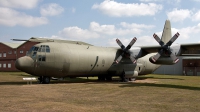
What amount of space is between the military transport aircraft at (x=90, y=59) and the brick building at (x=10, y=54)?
41407 mm

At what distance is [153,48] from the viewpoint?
29.1 meters

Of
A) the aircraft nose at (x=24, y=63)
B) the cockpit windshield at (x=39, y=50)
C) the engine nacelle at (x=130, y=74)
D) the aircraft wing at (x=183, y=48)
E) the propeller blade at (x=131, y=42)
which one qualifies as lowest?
the engine nacelle at (x=130, y=74)

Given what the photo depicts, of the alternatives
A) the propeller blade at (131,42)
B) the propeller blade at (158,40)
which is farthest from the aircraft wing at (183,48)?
the propeller blade at (158,40)

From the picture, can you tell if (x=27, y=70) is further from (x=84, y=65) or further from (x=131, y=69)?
(x=131, y=69)

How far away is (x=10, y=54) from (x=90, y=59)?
49658mm

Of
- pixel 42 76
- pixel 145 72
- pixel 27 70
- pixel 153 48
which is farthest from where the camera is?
pixel 145 72

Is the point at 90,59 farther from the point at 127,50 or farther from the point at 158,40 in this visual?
the point at 158,40

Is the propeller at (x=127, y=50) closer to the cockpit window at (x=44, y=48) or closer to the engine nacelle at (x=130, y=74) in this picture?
the engine nacelle at (x=130, y=74)

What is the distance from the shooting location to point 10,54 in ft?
225

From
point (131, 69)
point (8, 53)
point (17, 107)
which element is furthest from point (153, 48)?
point (8, 53)

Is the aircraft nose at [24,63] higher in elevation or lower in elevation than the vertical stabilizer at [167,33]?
lower

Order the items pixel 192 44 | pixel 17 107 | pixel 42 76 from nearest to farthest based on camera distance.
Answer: pixel 17 107 < pixel 42 76 < pixel 192 44

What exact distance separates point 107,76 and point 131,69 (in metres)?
3.53

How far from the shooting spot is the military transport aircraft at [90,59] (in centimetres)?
2297
